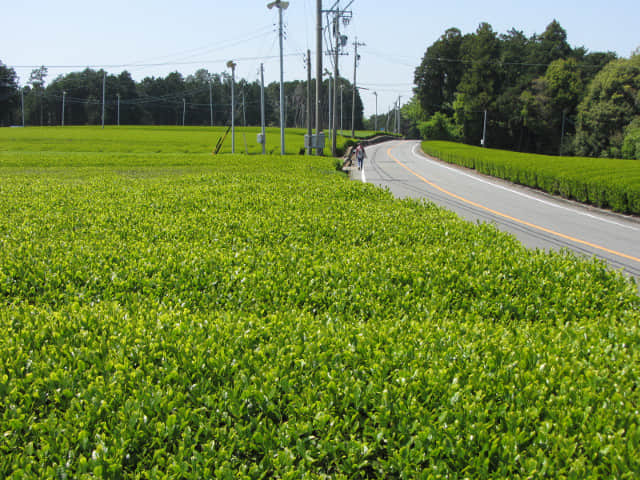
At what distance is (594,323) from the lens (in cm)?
478

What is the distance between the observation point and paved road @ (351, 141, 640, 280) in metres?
12.3

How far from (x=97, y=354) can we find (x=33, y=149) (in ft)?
187

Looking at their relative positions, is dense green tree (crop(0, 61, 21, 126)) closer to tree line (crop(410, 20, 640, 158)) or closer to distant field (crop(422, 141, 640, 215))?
tree line (crop(410, 20, 640, 158))

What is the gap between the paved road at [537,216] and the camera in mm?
12336

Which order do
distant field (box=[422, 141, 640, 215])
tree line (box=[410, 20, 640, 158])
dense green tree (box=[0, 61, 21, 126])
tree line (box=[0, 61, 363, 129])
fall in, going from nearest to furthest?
distant field (box=[422, 141, 640, 215]) → tree line (box=[410, 20, 640, 158]) → dense green tree (box=[0, 61, 21, 126]) → tree line (box=[0, 61, 363, 129])

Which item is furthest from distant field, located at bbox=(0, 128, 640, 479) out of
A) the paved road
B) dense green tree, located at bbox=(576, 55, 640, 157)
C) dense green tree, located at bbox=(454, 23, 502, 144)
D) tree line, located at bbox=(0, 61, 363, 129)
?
tree line, located at bbox=(0, 61, 363, 129)

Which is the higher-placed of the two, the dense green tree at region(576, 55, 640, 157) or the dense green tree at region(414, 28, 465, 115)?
the dense green tree at region(414, 28, 465, 115)

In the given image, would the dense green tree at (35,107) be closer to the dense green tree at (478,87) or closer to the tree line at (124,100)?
the tree line at (124,100)

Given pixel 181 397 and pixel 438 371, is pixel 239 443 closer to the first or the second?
pixel 181 397

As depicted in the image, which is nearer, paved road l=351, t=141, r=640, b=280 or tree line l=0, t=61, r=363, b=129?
paved road l=351, t=141, r=640, b=280

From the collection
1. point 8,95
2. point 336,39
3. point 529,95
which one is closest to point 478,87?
point 529,95

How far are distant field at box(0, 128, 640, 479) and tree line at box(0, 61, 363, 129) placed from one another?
10781 centimetres

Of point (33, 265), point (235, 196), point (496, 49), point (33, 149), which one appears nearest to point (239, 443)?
point (33, 265)

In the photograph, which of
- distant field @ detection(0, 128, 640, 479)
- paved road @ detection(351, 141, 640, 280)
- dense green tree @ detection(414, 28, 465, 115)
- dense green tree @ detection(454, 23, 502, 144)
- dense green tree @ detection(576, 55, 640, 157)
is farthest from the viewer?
dense green tree @ detection(414, 28, 465, 115)
